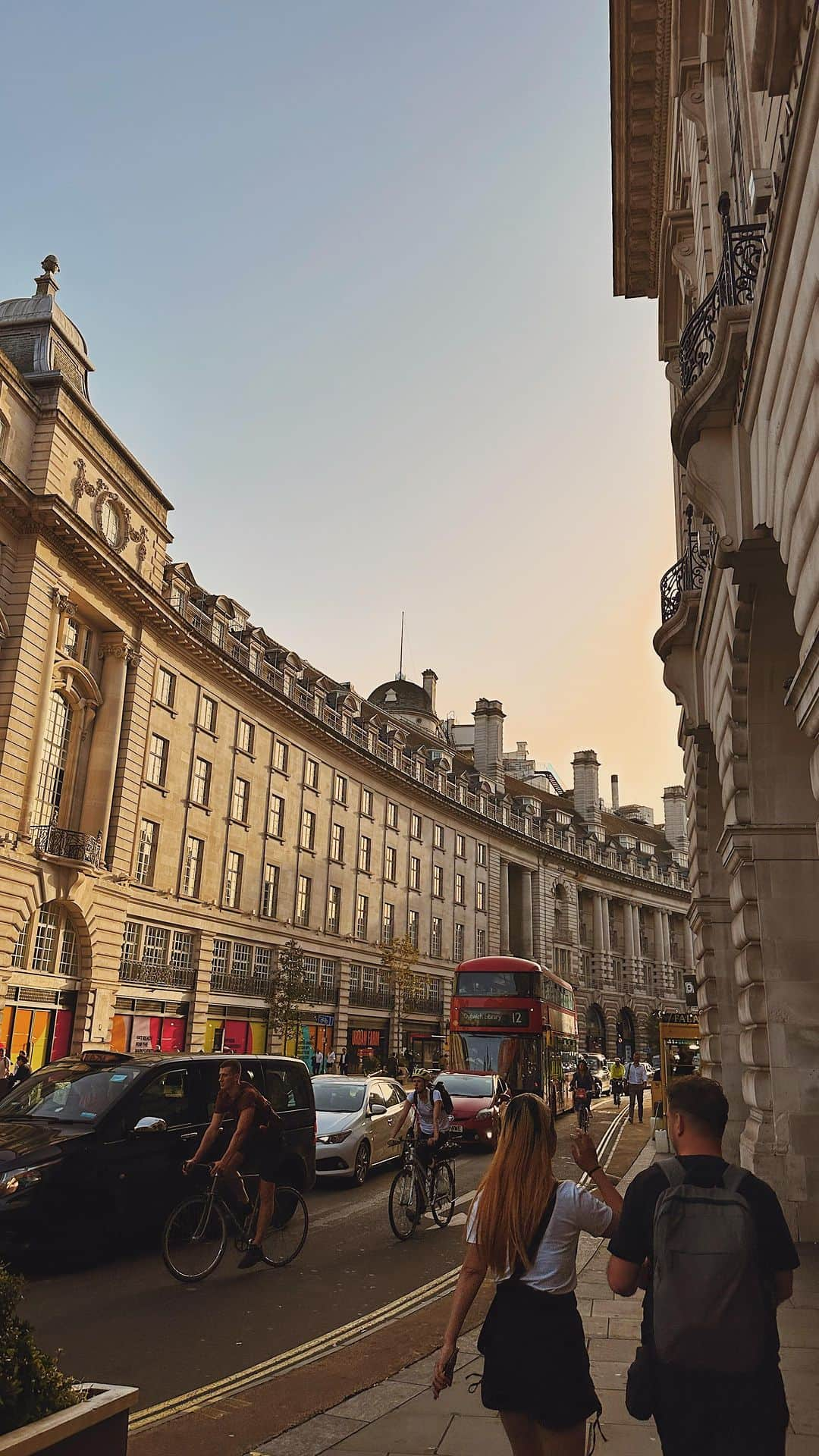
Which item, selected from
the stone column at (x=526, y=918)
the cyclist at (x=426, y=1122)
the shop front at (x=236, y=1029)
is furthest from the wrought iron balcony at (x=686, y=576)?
the stone column at (x=526, y=918)

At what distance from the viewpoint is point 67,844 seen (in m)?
30.5

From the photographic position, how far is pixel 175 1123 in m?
10.9

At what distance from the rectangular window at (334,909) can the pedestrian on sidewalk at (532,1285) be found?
1783 inches

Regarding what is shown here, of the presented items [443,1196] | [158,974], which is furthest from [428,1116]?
[158,974]

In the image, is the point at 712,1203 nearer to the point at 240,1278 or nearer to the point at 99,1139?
the point at 240,1278

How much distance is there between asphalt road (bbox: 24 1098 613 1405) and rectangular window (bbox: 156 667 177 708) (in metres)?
26.7

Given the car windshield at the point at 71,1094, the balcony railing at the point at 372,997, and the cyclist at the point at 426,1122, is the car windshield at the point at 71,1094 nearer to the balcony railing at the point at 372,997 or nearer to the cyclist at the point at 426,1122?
the cyclist at the point at 426,1122

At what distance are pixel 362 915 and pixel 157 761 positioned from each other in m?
A: 18.7

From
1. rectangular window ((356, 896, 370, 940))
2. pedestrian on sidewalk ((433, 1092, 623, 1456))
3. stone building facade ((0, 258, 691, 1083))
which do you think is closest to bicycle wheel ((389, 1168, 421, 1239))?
pedestrian on sidewalk ((433, 1092, 623, 1456))

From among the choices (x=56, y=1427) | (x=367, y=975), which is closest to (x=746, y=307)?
(x=56, y=1427)

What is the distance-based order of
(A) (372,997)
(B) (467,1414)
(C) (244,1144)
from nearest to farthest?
(B) (467,1414) < (C) (244,1144) < (A) (372,997)

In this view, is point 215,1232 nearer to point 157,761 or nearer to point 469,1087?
point 469,1087

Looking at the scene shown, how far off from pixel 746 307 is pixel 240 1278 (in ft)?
32.4

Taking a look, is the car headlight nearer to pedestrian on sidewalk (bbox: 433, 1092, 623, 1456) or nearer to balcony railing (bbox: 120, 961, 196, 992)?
pedestrian on sidewalk (bbox: 433, 1092, 623, 1456)
